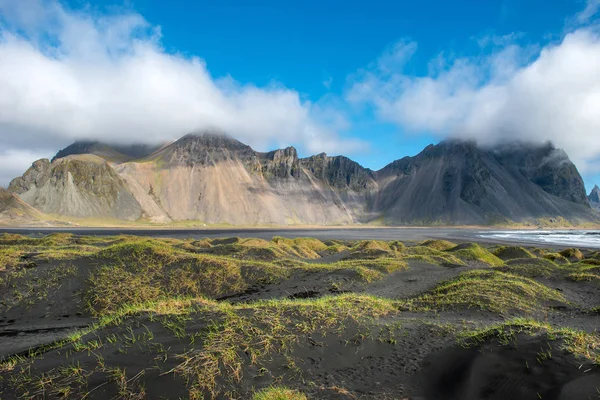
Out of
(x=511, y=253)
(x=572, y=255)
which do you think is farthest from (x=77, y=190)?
(x=572, y=255)

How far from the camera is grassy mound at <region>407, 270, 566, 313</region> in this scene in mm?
15586

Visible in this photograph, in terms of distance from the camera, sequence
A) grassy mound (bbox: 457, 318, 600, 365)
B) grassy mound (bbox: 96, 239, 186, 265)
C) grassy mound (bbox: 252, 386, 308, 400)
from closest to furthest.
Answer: grassy mound (bbox: 252, 386, 308, 400) < grassy mound (bbox: 457, 318, 600, 365) < grassy mound (bbox: 96, 239, 186, 265)

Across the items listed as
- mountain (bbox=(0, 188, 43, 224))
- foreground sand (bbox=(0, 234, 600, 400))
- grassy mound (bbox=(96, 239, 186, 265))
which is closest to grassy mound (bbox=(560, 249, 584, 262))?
foreground sand (bbox=(0, 234, 600, 400))

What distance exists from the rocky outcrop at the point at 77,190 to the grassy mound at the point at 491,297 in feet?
597

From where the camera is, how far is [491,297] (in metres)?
16.3

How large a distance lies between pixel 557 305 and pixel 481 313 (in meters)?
5.50

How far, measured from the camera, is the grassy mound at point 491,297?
1559 centimetres

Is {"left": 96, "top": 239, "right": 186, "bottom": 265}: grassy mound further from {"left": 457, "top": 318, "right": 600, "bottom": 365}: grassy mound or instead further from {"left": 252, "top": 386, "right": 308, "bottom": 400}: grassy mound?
{"left": 457, "top": 318, "right": 600, "bottom": 365}: grassy mound

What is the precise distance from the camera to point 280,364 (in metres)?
7.94

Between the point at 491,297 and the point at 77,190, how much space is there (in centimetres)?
19544

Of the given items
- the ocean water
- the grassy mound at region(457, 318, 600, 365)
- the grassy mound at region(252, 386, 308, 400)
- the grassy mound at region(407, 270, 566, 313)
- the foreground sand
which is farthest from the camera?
the ocean water

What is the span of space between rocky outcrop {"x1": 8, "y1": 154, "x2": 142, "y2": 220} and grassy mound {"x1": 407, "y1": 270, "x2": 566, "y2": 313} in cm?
18191

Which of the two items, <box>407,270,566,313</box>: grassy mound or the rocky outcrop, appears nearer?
<box>407,270,566,313</box>: grassy mound

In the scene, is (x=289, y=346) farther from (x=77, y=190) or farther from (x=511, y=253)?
(x=77, y=190)
